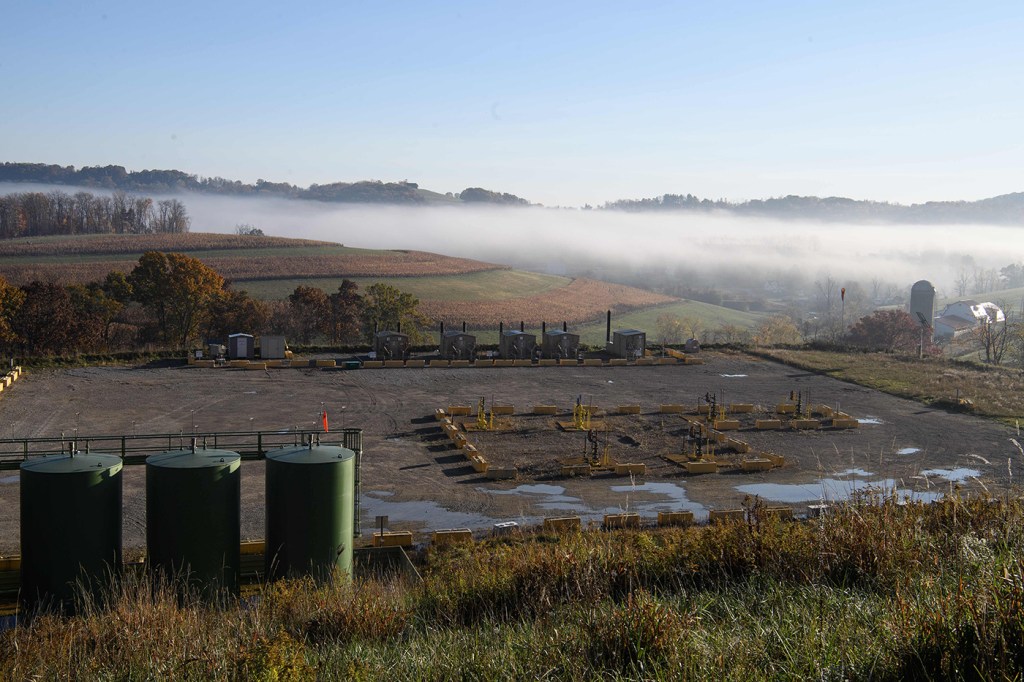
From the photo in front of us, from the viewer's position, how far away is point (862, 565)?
8.56 metres

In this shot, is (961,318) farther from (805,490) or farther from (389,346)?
(805,490)

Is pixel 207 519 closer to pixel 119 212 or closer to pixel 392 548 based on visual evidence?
pixel 392 548

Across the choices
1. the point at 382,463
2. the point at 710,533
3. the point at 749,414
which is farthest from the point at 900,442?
the point at 710,533

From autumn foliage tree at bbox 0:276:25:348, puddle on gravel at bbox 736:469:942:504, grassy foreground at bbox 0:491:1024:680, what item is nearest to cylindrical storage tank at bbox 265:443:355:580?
grassy foreground at bbox 0:491:1024:680

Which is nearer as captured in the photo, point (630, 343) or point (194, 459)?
point (194, 459)

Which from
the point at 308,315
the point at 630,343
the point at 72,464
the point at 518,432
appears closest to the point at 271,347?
the point at 308,315

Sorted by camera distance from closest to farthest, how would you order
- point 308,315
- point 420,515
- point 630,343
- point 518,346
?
1. point 420,515
2. point 518,346
3. point 630,343
4. point 308,315

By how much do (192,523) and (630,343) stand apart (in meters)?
36.0

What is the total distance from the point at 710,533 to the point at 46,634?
7605mm

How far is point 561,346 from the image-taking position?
156ft

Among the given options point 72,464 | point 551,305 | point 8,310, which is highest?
point 72,464

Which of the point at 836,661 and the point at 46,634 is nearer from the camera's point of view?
the point at 836,661

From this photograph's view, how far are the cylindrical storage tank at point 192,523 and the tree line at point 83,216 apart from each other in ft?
442

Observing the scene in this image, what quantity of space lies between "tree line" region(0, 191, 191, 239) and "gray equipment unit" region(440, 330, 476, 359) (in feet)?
349
